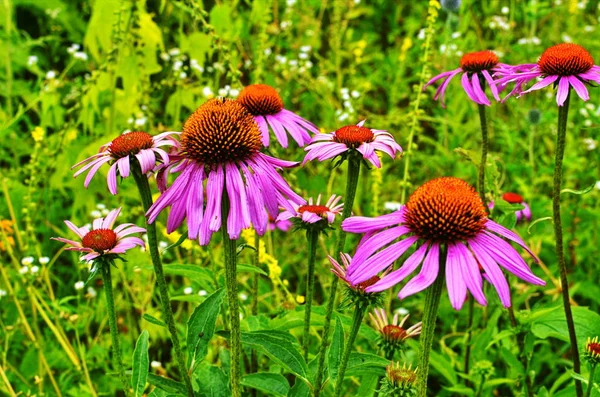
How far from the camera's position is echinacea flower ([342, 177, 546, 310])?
31.5 inches

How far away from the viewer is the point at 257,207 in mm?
899

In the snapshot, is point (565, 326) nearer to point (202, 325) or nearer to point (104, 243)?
point (202, 325)

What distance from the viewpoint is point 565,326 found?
4.43 ft

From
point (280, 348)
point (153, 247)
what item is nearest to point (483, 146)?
point (280, 348)

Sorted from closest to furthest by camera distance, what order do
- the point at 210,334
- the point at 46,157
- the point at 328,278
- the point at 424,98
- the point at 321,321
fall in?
the point at 210,334 < the point at 321,321 < the point at 424,98 < the point at 328,278 < the point at 46,157

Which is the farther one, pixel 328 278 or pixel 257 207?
pixel 328 278

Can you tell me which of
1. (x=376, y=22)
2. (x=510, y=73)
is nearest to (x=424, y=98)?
(x=510, y=73)

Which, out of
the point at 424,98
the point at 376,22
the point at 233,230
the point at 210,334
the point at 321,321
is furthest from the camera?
the point at 376,22

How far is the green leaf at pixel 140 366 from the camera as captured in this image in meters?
0.97

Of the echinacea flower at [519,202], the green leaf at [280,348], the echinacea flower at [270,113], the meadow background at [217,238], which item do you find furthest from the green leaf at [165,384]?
the echinacea flower at [519,202]

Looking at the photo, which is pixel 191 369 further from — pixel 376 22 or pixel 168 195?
pixel 376 22

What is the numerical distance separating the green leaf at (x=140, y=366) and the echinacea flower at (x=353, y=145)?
381 millimetres

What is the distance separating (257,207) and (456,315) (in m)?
1.33

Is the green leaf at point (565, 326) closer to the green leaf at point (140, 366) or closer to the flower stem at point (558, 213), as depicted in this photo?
the flower stem at point (558, 213)
